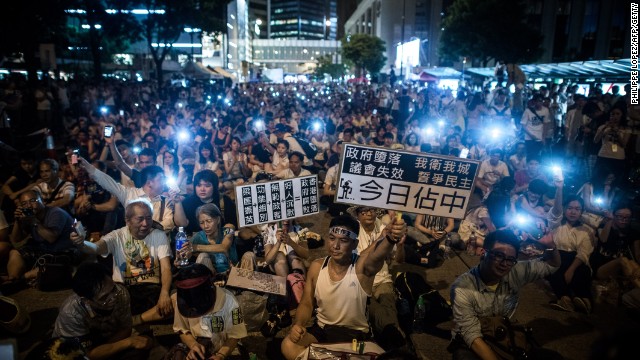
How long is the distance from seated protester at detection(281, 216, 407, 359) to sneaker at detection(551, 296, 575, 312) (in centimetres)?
338

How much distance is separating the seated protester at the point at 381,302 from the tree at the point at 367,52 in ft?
237

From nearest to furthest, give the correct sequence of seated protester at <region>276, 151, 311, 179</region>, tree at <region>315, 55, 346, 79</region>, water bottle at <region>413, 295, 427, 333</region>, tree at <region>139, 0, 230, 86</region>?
water bottle at <region>413, 295, 427, 333</region> → seated protester at <region>276, 151, 311, 179</region> → tree at <region>139, 0, 230, 86</region> → tree at <region>315, 55, 346, 79</region>

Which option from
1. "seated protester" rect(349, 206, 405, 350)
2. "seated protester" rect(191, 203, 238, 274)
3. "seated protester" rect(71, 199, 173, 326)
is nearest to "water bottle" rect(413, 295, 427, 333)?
"seated protester" rect(349, 206, 405, 350)

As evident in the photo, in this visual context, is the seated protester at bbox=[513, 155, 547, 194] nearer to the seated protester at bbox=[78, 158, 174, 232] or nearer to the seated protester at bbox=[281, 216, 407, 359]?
the seated protester at bbox=[281, 216, 407, 359]

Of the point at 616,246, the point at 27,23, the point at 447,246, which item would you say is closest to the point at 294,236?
the point at 447,246

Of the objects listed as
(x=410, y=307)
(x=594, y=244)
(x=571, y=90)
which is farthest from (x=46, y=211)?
(x=571, y=90)

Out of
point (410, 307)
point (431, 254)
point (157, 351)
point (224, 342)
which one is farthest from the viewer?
point (431, 254)

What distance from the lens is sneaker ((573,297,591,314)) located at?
18.2ft

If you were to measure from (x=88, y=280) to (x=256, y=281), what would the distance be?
1909 millimetres

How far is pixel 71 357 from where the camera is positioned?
121 inches

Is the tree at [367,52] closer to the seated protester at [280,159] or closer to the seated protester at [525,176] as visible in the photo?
the seated protester at [280,159]

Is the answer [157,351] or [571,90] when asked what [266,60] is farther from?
[157,351]

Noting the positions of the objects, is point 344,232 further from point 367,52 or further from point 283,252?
point 367,52

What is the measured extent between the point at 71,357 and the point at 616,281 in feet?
21.6
